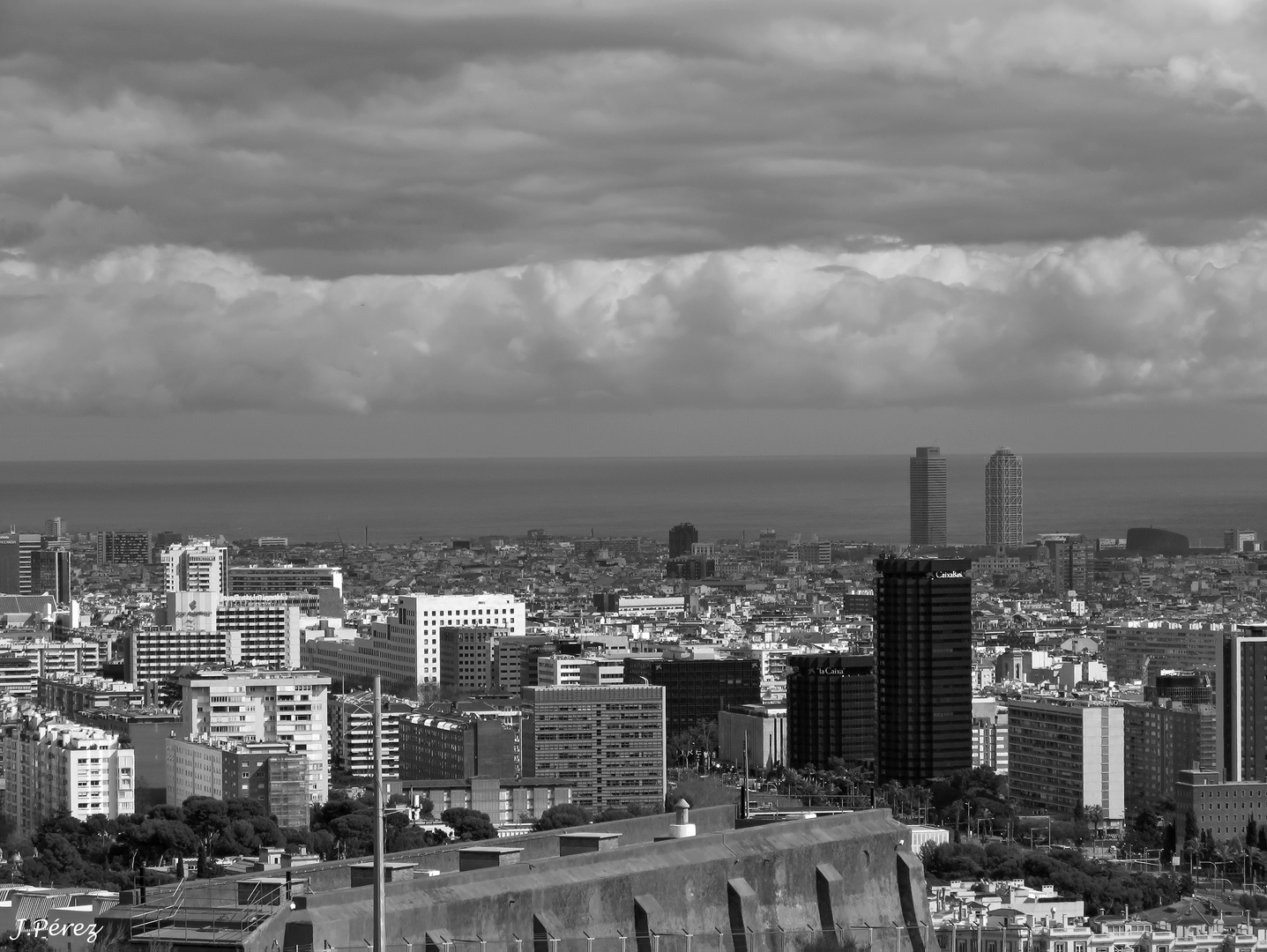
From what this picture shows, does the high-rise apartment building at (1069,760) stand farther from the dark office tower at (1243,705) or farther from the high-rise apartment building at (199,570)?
the high-rise apartment building at (199,570)

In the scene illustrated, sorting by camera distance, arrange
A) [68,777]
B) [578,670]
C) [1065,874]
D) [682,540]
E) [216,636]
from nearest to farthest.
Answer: [1065,874]
[68,777]
[578,670]
[216,636]
[682,540]

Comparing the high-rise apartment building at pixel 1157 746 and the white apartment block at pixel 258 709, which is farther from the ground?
the white apartment block at pixel 258 709

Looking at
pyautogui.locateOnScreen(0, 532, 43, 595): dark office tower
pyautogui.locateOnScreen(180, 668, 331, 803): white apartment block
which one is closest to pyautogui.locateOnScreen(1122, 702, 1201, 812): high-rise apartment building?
pyautogui.locateOnScreen(180, 668, 331, 803): white apartment block

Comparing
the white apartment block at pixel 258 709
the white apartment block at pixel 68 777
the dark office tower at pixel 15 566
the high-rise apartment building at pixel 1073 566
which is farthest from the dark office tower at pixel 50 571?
the white apartment block at pixel 68 777

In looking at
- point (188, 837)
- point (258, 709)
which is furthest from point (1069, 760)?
point (188, 837)

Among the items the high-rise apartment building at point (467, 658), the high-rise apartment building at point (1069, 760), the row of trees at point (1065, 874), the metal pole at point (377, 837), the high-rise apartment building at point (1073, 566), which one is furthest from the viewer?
Result: the high-rise apartment building at point (1073, 566)

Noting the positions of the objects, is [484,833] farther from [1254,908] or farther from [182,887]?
[182,887]

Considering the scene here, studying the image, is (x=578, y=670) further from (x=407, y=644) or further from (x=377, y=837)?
(x=377, y=837)
